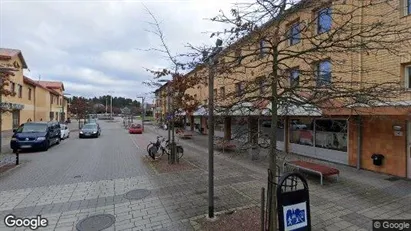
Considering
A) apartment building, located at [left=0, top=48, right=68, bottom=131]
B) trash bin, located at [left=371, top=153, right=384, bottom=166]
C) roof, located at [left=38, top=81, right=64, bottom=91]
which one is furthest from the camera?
roof, located at [left=38, top=81, right=64, bottom=91]

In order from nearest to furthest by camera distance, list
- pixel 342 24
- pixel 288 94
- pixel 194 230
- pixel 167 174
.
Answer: pixel 342 24, pixel 288 94, pixel 194 230, pixel 167 174

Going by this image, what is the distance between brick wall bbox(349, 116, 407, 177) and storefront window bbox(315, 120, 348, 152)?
501 millimetres

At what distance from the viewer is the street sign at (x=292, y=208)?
384 centimetres

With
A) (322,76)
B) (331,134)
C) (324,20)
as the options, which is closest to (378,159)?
(331,134)

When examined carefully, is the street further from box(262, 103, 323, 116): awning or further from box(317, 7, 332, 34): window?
box(317, 7, 332, 34): window

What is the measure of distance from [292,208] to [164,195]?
407 cm

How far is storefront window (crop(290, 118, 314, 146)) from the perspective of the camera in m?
13.6

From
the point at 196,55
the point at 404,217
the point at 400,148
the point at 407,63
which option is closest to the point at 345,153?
the point at 400,148

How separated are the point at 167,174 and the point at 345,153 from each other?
25.2ft

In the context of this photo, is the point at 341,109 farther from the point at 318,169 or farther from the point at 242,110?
the point at 318,169

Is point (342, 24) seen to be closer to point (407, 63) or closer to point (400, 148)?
point (407, 63)

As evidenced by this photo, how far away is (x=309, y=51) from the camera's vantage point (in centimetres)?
383

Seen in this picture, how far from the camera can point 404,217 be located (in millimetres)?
5789

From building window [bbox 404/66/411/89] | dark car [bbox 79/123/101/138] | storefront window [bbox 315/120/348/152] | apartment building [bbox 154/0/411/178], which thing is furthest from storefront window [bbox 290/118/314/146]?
dark car [bbox 79/123/101/138]
